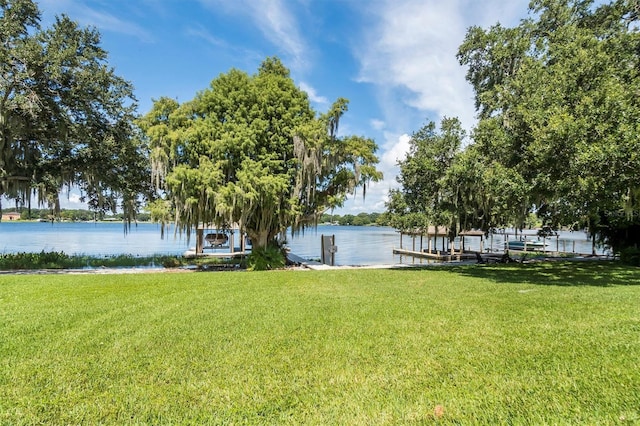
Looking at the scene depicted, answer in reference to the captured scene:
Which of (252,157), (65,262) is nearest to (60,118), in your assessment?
(65,262)

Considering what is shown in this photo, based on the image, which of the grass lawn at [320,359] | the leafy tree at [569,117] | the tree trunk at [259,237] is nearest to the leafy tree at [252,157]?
the tree trunk at [259,237]

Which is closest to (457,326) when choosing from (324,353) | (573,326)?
(573,326)

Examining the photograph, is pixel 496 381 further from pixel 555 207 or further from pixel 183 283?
pixel 555 207

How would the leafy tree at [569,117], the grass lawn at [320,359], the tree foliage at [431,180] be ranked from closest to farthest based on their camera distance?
the grass lawn at [320,359] < the leafy tree at [569,117] < the tree foliage at [431,180]

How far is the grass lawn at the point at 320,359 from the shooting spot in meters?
2.58

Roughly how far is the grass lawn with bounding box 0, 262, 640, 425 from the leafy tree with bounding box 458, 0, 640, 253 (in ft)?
10.4

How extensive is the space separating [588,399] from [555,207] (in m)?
10.8

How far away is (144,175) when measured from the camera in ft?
49.0

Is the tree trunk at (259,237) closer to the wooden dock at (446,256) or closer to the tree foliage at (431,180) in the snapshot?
the tree foliage at (431,180)

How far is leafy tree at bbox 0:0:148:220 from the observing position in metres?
11.2

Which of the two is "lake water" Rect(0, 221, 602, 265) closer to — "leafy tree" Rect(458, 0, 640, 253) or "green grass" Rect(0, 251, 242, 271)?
"green grass" Rect(0, 251, 242, 271)

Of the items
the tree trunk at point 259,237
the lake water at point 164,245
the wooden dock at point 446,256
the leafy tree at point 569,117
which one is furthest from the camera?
the lake water at point 164,245

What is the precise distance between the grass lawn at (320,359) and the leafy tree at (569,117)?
317 centimetres

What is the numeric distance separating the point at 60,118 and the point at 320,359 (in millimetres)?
13330
